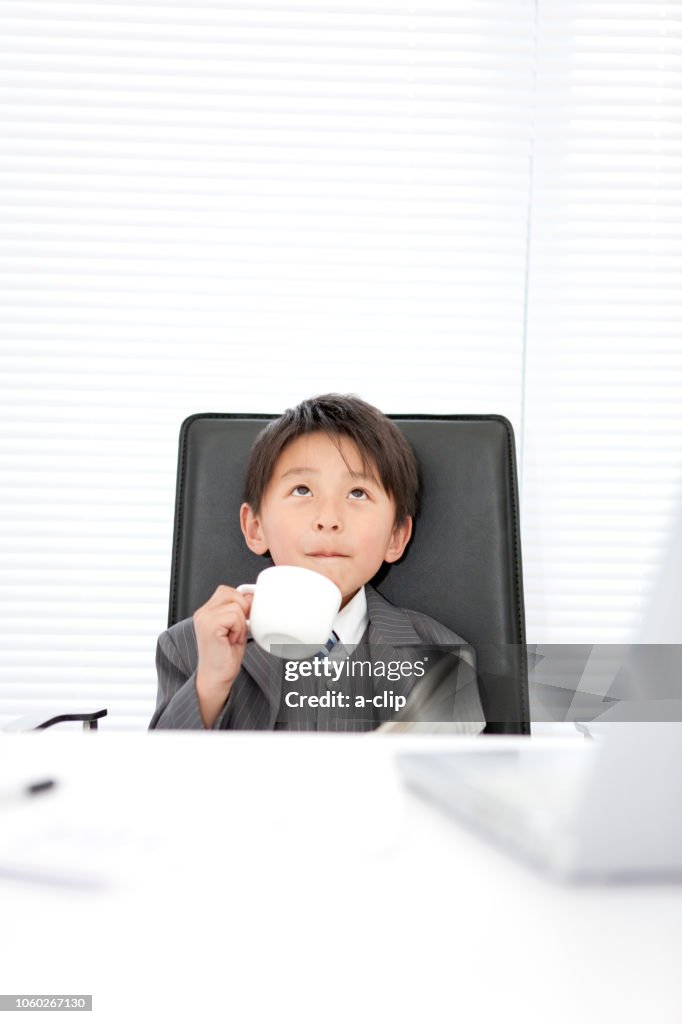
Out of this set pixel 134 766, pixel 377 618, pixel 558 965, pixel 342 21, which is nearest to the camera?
pixel 558 965

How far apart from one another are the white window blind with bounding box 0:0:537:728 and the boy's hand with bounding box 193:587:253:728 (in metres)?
0.96

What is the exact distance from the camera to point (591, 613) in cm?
198

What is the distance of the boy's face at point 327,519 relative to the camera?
1.16m

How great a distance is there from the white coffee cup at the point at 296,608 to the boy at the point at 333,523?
143 mm

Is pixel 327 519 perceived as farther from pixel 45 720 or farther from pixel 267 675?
pixel 45 720

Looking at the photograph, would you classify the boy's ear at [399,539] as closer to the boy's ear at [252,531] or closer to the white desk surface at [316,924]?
the boy's ear at [252,531]

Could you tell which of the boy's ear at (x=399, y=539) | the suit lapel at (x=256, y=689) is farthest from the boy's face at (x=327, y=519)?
the suit lapel at (x=256, y=689)

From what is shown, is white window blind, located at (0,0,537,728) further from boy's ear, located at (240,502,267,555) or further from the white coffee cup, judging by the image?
the white coffee cup

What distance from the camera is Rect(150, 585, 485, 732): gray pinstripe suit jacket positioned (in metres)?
0.84

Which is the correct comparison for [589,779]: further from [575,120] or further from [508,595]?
[575,120]

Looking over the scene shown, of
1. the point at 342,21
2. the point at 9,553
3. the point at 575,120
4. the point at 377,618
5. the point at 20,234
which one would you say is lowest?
the point at 9,553

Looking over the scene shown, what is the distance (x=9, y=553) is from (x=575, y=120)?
5.26 feet

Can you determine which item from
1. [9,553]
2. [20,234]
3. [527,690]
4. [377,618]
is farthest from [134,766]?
[20,234]

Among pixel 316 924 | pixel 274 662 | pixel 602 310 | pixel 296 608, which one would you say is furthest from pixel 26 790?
pixel 602 310
